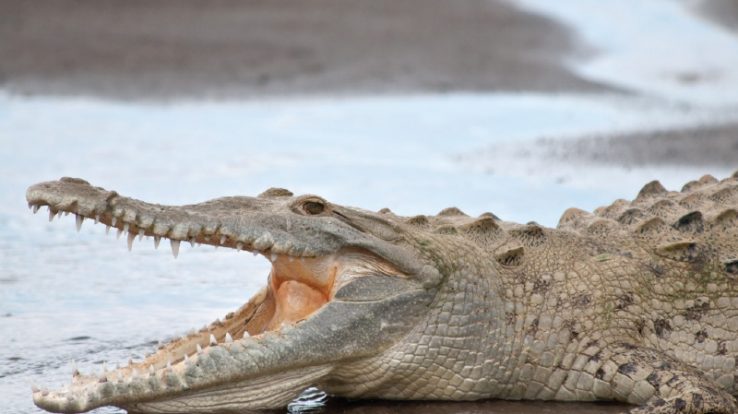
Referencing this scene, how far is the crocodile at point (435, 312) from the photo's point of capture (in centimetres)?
454

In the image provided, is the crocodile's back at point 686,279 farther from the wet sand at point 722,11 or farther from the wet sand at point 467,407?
the wet sand at point 722,11

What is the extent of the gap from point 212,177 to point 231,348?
5941 mm

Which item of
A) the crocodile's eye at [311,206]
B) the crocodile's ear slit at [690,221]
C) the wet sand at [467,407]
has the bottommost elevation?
the wet sand at [467,407]

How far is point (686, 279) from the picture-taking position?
5270mm

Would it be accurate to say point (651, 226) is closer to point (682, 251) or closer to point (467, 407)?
point (682, 251)

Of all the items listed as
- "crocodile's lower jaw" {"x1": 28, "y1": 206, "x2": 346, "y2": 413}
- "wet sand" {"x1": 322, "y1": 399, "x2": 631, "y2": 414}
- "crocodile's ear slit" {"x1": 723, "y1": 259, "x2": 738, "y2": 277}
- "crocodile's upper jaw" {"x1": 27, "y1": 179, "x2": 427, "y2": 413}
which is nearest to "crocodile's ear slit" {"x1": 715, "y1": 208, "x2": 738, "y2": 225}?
"crocodile's ear slit" {"x1": 723, "y1": 259, "x2": 738, "y2": 277}

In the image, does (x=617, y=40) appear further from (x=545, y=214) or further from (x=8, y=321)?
(x=8, y=321)

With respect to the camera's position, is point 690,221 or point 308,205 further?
point 690,221

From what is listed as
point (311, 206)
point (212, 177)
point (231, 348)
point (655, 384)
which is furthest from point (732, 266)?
point (212, 177)

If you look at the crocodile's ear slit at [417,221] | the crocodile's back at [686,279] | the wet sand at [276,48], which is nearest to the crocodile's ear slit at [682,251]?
the crocodile's back at [686,279]

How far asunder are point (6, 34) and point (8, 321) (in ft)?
32.8

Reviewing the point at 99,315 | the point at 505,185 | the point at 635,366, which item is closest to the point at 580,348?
the point at 635,366

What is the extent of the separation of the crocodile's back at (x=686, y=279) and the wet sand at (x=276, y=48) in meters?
8.49

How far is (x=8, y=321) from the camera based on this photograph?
6328mm
